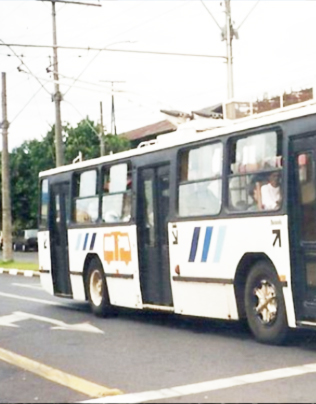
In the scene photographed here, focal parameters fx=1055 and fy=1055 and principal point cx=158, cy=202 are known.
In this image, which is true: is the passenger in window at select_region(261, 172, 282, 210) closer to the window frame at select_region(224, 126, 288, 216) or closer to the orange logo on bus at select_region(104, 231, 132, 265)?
the window frame at select_region(224, 126, 288, 216)

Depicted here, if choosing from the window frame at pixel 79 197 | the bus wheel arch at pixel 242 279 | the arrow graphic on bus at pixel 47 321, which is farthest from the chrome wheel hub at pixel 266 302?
the window frame at pixel 79 197

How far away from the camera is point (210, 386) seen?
9.64 m

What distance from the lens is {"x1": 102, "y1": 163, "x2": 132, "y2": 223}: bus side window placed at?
16250mm

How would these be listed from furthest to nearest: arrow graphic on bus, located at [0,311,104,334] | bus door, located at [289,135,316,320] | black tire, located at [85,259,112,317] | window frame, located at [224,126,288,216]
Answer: black tire, located at [85,259,112,317] < arrow graphic on bus, located at [0,311,104,334] < window frame, located at [224,126,288,216] < bus door, located at [289,135,316,320]

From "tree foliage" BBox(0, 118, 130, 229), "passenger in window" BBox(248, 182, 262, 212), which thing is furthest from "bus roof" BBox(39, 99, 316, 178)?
"tree foliage" BBox(0, 118, 130, 229)

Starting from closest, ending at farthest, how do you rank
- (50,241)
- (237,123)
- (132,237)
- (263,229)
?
(263,229), (237,123), (132,237), (50,241)

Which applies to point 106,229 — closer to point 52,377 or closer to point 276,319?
point 276,319

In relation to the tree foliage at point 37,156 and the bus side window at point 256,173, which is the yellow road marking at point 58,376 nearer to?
the bus side window at point 256,173

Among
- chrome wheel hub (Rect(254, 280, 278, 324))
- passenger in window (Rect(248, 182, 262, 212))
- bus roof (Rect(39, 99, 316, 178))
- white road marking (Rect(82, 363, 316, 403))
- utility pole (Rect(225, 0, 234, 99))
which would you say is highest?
utility pole (Rect(225, 0, 234, 99))

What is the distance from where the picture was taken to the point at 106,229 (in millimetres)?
17031

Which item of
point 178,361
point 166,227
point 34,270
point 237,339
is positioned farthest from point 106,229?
point 34,270

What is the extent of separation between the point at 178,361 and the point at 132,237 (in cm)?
445

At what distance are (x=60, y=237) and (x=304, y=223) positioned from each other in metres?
8.52

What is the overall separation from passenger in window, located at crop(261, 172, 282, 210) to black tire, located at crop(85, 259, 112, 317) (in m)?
5.47
